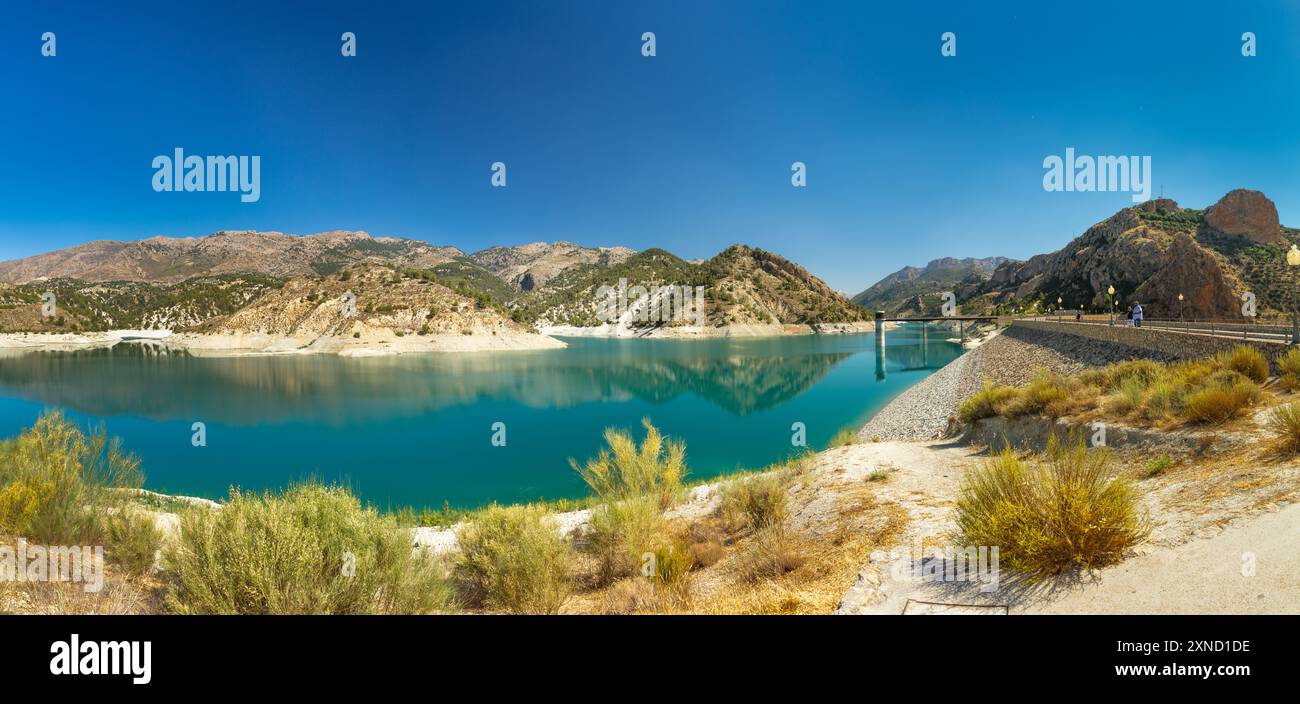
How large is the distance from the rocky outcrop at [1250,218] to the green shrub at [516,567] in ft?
347

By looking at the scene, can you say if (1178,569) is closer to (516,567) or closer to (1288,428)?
(1288,428)

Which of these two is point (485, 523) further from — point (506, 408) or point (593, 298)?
point (593, 298)

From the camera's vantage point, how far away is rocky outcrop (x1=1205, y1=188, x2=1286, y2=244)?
67456 millimetres

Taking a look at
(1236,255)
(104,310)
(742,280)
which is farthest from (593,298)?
(1236,255)

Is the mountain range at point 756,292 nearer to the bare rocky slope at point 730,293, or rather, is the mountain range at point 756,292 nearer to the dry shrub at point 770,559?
the bare rocky slope at point 730,293

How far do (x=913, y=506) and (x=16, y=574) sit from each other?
9.50m

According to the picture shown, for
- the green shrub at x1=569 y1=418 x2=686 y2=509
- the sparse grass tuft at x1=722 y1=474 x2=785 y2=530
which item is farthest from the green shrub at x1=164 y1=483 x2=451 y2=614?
the sparse grass tuft at x1=722 y1=474 x2=785 y2=530

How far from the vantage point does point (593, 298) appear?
132375mm

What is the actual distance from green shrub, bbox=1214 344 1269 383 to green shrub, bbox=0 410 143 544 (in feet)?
54.5

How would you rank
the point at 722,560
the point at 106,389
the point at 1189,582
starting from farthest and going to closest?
the point at 106,389, the point at 722,560, the point at 1189,582

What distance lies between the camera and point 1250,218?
→ 68312mm

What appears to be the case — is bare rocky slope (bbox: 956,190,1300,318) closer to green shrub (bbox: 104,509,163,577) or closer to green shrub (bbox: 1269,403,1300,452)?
green shrub (bbox: 1269,403,1300,452)

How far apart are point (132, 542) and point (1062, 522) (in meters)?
9.00
